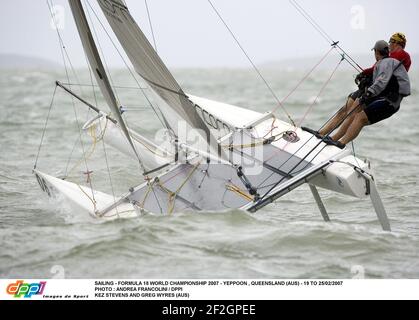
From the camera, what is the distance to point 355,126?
6.98m

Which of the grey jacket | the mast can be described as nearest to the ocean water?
the mast

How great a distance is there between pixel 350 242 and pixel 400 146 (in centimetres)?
713

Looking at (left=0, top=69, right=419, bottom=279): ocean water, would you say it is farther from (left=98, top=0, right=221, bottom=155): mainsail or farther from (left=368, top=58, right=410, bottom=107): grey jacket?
(left=368, top=58, right=410, bottom=107): grey jacket

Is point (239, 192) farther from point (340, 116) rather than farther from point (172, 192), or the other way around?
point (340, 116)

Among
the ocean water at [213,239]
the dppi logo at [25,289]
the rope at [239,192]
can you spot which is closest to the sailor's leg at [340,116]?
the ocean water at [213,239]

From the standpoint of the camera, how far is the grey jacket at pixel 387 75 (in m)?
6.74

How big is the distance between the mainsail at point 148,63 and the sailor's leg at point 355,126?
130 cm

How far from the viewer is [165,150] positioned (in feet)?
27.6

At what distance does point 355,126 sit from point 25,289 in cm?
365

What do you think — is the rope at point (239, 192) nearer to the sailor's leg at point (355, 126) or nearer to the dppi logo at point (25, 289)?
the sailor's leg at point (355, 126)

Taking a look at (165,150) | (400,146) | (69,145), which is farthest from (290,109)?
(165,150)

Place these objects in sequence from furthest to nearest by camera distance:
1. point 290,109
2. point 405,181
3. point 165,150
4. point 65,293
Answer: point 290,109
point 405,181
point 165,150
point 65,293

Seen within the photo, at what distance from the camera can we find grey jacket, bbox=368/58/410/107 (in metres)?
6.74

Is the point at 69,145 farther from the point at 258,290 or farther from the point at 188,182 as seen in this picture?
the point at 258,290
